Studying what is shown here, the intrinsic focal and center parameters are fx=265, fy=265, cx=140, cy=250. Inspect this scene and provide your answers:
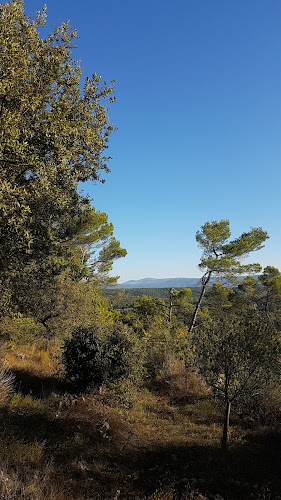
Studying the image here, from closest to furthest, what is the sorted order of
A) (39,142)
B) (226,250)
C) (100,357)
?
(39,142) < (100,357) < (226,250)

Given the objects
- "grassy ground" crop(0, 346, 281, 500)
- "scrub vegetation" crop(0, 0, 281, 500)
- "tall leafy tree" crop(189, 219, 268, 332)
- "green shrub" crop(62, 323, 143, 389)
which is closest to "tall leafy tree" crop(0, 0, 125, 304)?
"scrub vegetation" crop(0, 0, 281, 500)

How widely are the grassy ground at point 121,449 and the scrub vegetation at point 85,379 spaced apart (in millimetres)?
39

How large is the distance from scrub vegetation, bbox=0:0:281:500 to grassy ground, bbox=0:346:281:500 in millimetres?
39

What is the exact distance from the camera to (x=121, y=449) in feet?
24.6

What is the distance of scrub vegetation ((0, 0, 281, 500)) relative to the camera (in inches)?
233

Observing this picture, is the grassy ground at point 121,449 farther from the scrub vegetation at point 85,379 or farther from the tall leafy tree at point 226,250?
the tall leafy tree at point 226,250

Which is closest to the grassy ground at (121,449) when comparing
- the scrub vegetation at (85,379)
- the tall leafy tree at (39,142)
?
the scrub vegetation at (85,379)

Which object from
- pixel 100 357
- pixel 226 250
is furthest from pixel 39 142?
pixel 226 250

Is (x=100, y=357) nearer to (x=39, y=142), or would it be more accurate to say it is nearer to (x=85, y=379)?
(x=85, y=379)

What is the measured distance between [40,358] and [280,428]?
1144 centimetres

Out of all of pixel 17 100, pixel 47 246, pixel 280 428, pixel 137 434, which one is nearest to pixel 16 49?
pixel 17 100

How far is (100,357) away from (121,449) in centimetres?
320

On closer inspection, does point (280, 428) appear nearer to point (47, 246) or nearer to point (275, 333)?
point (275, 333)

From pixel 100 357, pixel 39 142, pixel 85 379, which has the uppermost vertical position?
pixel 39 142
